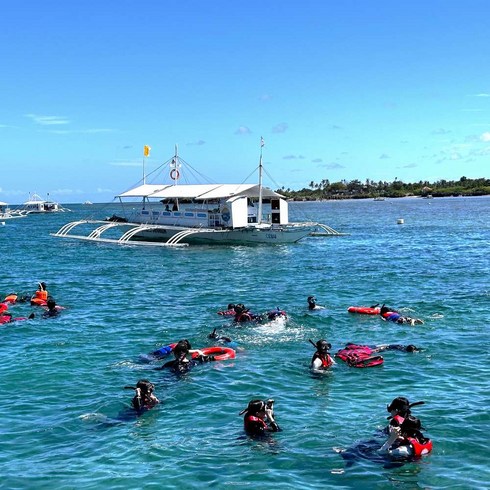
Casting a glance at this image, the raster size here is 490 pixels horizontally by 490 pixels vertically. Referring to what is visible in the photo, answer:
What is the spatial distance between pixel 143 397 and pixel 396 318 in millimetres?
13462

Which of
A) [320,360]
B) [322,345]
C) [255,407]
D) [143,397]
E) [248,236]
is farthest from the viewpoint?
[248,236]

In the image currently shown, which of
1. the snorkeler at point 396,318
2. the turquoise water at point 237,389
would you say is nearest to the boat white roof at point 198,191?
the turquoise water at point 237,389

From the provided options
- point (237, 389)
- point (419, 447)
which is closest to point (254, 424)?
point (237, 389)

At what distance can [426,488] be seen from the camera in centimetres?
1166

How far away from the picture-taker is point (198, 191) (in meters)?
68.9

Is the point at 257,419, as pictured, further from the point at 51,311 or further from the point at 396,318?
the point at 51,311

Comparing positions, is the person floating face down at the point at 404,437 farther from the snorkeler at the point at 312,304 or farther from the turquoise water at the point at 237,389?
the snorkeler at the point at 312,304

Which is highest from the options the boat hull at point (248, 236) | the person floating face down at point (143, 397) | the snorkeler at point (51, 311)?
the boat hull at point (248, 236)

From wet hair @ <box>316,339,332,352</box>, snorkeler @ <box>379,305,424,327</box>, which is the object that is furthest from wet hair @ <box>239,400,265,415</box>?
snorkeler @ <box>379,305,424,327</box>

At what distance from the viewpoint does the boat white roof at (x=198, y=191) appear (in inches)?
2494

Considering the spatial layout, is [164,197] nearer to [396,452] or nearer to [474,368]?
[474,368]

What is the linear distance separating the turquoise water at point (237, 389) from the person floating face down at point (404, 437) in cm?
30

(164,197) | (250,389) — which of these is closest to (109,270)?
(164,197)

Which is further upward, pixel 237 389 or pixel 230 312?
pixel 230 312
